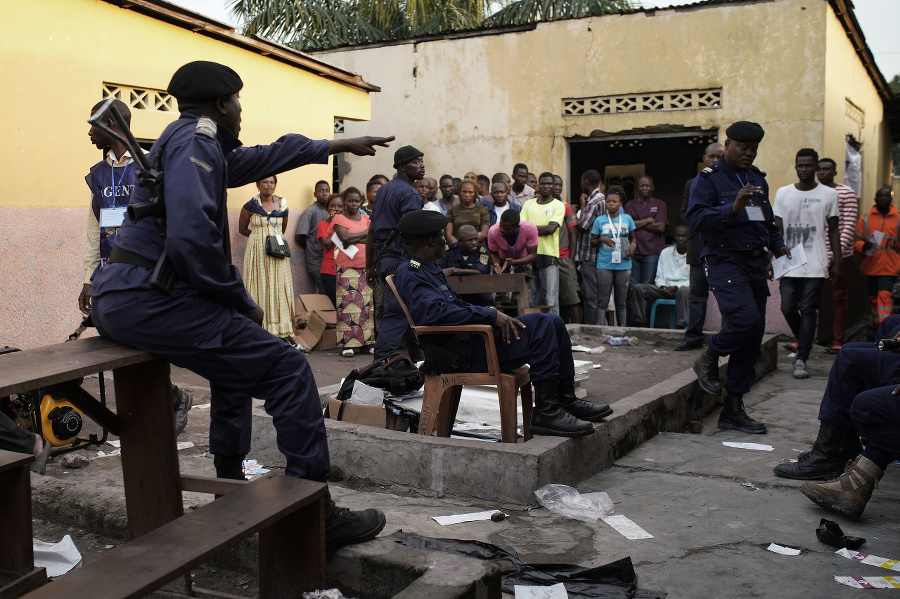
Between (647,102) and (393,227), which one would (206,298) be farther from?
(647,102)

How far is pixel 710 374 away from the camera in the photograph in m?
6.42

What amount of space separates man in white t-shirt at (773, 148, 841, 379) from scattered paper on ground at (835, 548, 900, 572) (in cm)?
484

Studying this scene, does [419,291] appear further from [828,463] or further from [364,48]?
[364,48]

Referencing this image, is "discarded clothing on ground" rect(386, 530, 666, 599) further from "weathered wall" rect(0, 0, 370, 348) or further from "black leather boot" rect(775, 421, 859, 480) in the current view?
"weathered wall" rect(0, 0, 370, 348)

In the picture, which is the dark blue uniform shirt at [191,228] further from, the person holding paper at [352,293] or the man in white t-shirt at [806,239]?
the person holding paper at [352,293]

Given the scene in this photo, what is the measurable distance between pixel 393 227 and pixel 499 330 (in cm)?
262

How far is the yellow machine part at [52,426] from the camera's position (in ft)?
16.9

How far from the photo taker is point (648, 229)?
38.2ft

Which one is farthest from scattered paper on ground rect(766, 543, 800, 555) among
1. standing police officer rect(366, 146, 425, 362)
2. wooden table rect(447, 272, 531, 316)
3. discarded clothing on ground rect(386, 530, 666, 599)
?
wooden table rect(447, 272, 531, 316)

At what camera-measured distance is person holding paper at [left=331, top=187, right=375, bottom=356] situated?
1021cm

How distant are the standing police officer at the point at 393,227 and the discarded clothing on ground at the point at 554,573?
3.43 m

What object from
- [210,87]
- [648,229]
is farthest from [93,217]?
[648,229]

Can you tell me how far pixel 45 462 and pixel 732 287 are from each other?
4605 mm

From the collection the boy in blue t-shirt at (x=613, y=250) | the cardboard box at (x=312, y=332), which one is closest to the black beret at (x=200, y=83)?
the cardboard box at (x=312, y=332)
